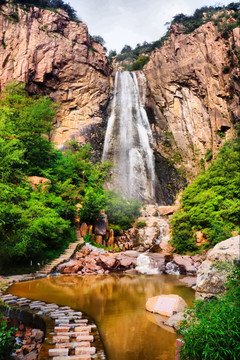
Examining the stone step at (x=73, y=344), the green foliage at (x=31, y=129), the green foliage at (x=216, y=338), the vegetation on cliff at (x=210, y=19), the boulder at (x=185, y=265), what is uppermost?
the vegetation on cliff at (x=210, y=19)

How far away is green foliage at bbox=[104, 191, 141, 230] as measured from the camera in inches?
731

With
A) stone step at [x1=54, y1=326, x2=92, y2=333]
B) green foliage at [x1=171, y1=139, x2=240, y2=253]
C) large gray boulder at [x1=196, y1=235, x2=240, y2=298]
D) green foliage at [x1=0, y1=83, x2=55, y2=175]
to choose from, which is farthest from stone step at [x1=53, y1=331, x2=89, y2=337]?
green foliage at [x1=0, y1=83, x2=55, y2=175]

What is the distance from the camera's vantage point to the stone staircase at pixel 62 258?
33.9ft

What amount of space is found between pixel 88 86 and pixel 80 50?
15.4ft

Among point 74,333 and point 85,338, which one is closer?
point 85,338

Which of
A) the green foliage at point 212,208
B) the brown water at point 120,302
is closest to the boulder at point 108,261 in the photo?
the brown water at point 120,302

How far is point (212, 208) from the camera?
14836 millimetres

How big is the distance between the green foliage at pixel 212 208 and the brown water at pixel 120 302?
11.9 feet

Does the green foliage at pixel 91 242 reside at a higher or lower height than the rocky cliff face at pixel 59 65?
lower

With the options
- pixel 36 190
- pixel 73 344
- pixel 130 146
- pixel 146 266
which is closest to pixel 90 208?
pixel 36 190

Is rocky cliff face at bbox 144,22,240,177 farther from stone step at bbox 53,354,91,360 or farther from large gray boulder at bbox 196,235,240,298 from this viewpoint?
stone step at bbox 53,354,91,360

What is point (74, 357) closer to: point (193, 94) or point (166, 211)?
point (166, 211)

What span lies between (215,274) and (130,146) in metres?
22.3

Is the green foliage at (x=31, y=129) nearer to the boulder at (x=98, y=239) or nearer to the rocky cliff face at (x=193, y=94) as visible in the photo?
the boulder at (x=98, y=239)
